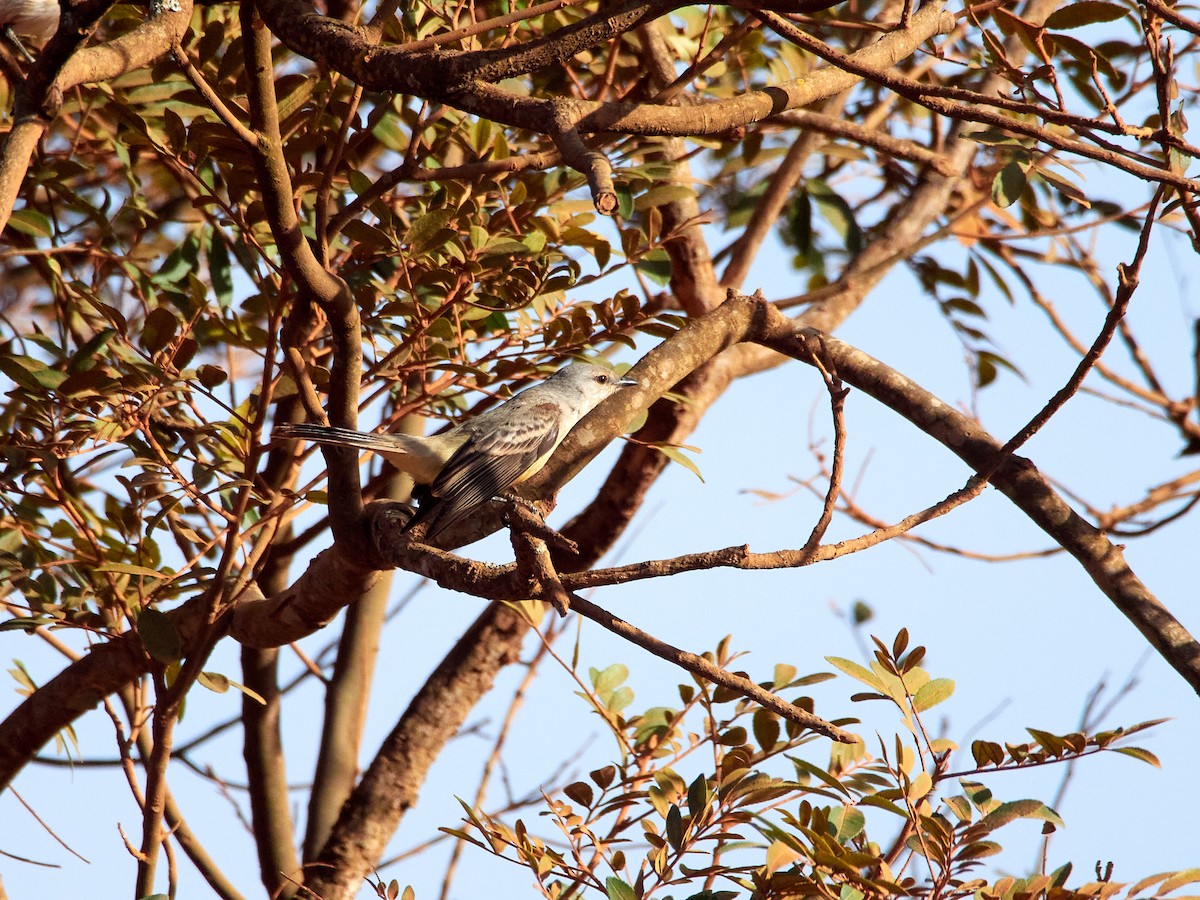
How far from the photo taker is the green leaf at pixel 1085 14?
8.87ft

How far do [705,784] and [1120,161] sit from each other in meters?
1.71

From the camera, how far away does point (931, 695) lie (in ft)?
8.14

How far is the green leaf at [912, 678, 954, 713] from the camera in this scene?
2475 millimetres

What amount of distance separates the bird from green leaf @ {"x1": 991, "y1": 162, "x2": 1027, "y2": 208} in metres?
1.12

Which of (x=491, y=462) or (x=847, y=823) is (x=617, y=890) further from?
(x=491, y=462)

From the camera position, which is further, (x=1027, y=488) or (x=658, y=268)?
(x=658, y=268)

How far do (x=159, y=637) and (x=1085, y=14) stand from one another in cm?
279

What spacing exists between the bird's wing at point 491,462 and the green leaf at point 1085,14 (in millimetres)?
1958

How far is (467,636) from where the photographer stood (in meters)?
4.83

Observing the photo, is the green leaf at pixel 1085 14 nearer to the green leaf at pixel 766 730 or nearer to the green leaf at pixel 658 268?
the green leaf at pixel 658 268

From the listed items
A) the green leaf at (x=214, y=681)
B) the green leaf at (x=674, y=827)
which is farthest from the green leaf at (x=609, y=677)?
the green leaf at (x=214, y=681)

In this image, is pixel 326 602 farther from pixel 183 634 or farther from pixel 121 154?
pixel 121 154

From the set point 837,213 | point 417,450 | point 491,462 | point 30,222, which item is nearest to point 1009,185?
point 491,462

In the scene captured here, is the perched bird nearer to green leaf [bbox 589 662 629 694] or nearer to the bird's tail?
the bird's tail
